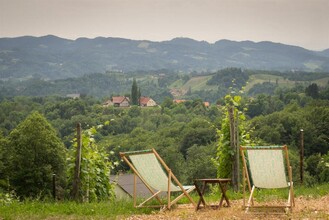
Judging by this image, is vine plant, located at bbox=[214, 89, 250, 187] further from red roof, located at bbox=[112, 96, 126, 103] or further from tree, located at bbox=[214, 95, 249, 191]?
red roof, located at bbox=[112, 96, 126, 103]

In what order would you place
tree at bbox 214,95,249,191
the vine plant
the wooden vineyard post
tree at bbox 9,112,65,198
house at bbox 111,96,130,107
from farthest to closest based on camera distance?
1. house at bbox 111,96,130,107
2. tree at bbox 9,112,65,198
3. the vine plant
4. tree at bbox 214,95,249,191
5. the wooden vineyard post

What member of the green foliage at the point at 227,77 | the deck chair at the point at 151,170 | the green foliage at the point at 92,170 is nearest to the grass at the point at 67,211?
the deck chair at the point at 151,170

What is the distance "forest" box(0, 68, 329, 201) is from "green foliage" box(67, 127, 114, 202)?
2cm

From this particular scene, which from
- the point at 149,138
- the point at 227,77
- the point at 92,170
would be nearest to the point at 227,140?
the point at 92,170

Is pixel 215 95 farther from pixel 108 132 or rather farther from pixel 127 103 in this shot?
pixel 108 132

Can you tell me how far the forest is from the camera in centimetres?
1138

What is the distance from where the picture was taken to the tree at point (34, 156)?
83.7 feet

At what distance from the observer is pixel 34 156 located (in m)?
27.0

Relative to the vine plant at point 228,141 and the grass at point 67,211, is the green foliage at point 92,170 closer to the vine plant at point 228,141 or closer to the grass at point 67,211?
the grass at point 67,211

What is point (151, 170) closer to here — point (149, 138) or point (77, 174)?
point (77, 174)

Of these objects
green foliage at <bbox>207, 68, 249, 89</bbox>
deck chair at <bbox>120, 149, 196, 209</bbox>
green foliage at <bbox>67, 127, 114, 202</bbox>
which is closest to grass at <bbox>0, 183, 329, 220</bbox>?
deck chair at <bbox>120, 149, 196, 209</bbox>

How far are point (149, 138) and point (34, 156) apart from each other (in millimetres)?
45041

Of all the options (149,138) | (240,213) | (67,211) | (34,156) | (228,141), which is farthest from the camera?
(149,138)

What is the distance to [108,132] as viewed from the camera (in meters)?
86.9
